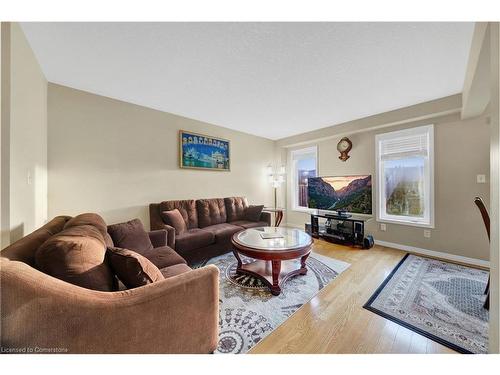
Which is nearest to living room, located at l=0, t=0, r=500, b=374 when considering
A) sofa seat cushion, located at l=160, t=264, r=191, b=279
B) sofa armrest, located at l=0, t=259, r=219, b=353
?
sofa armrest, located at l=0, t=259, r=219, b=353

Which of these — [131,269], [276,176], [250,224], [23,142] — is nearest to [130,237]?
[131,269]

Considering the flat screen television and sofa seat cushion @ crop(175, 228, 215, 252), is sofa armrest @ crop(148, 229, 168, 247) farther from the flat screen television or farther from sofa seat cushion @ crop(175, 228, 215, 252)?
the flat screen television

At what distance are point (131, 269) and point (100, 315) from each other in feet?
0.83

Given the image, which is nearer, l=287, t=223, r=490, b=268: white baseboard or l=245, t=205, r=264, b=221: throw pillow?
l=287, t=223, r=490, b=268: white baseboard

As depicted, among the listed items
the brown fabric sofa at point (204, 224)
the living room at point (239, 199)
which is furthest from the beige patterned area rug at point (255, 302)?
the brown fabric sofa at point (204, 224)

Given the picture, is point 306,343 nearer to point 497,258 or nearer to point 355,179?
point 497,258

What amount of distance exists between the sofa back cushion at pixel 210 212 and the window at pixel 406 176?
2.90 metres

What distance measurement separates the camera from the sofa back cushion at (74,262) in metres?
0.85

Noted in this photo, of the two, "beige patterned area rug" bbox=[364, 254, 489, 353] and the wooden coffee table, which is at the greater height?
the wooden coffee table

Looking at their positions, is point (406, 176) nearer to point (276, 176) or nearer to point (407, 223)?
point (407, 223)

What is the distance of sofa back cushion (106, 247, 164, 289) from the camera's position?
1.00 metres

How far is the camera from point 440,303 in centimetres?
171

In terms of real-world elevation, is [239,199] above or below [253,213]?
above

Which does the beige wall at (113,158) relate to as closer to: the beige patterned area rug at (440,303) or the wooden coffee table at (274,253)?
the wooden coffee table at (274,253)
